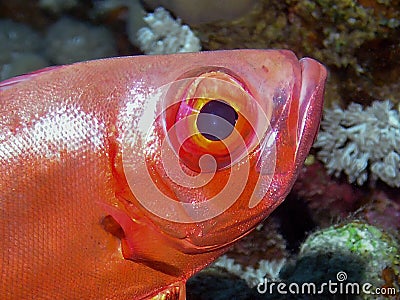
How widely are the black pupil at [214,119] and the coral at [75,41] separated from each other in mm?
2391

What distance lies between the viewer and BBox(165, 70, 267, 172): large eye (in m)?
1.31

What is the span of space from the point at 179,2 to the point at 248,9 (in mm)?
479

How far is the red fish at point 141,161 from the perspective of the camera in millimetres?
1321

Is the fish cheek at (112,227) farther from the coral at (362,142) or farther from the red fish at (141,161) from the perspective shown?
the coral at (362,142)

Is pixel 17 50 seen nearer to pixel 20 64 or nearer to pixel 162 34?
pixel 20 64

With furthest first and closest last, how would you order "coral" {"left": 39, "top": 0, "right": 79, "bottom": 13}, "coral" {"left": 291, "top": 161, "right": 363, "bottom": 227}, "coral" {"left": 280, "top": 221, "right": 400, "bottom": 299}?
"coral" {"left": 39, "top": 0, "right": 79, "bottom": 13} < "coral" {"left": 291, "top": 161, "right": 363, "bottom": 227} < "coral" {"left": 280, "top": 221, "right": 400, "bottom": 299}

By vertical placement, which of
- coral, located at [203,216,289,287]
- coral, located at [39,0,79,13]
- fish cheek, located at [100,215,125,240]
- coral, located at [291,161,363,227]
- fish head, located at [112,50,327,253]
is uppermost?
coral, located at [39,0,79,13]

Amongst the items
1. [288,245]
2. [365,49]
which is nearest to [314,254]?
[288,245]

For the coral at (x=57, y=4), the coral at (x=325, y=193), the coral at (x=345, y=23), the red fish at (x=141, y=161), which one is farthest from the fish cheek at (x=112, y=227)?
the coral at (x=57, y=4)

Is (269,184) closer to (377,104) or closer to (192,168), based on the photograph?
(192,168)

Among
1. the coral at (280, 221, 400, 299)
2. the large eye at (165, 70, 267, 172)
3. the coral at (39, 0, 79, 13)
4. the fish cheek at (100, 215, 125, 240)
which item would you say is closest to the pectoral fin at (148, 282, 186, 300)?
the fish cheek at (100, 215, 125, 240)

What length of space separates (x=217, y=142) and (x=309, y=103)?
0.31 metres

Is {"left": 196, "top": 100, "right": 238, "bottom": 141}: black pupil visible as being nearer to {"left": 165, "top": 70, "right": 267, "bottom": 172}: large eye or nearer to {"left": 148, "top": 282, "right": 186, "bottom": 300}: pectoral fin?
{"left": 165, "top": 70, "right": 267, "bottom": 172}: large eye

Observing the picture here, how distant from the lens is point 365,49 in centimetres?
302
